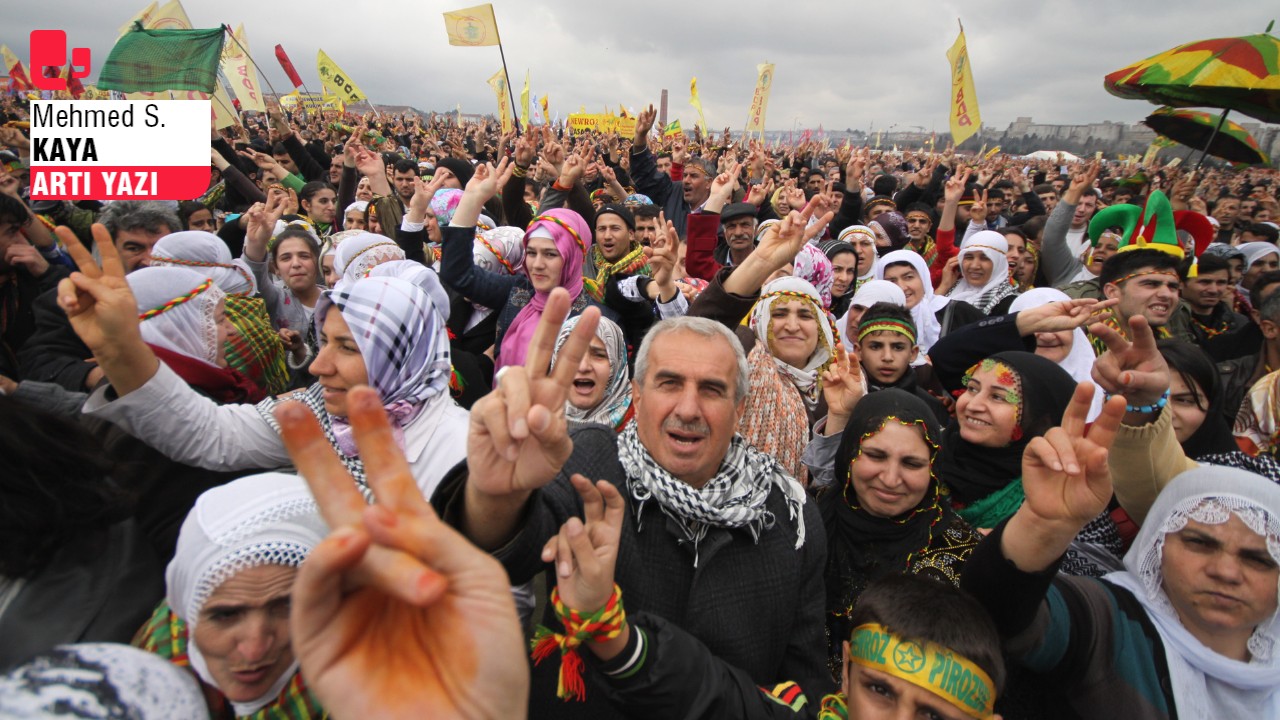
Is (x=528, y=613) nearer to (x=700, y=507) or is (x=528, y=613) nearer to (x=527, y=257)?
(x=700, y=507)

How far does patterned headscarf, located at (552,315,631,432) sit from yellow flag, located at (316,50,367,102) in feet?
41.9

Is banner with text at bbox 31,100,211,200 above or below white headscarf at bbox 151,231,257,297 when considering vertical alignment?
above

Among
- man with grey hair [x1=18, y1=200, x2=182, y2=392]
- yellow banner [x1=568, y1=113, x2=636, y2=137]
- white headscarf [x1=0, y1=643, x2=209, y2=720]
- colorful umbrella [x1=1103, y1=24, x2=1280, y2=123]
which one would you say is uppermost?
yellow banner [x1=568, y1=113, x2=636, y2=137]

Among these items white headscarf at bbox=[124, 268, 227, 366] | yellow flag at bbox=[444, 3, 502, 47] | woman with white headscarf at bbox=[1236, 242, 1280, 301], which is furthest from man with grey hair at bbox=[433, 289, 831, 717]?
yellow flag at bbox=[444, 3, 502, 47]

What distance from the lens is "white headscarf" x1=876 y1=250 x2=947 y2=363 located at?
4.21m

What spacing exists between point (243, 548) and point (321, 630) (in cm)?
62

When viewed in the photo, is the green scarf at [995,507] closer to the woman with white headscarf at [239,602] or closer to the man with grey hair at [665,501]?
the man with grey hair at [665,501]

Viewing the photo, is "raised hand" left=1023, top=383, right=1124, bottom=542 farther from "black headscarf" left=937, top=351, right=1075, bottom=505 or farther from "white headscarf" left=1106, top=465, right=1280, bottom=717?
"black headscarf" left=937, top=351, right=1075, bottom=505

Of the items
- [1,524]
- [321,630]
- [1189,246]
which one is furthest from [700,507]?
[1189,246]

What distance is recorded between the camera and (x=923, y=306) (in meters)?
4.36

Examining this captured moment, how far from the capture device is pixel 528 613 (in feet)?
5.43

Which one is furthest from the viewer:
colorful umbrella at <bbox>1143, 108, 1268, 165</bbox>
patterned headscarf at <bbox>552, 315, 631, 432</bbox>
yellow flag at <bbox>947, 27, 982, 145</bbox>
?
yellow flag at <bbox>947, 27, 982, 145</bbox>

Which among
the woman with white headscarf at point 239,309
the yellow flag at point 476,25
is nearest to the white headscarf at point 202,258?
the woman with white headscarf at point 239,309

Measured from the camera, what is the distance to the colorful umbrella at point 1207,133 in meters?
7.24
